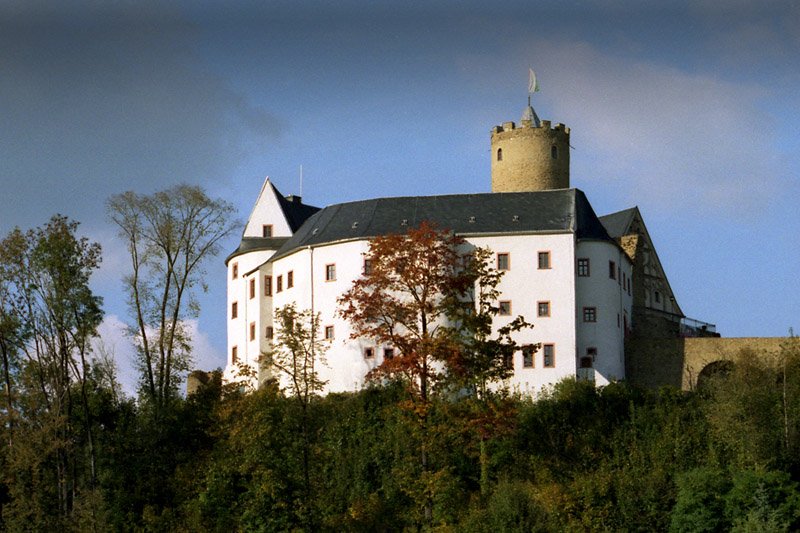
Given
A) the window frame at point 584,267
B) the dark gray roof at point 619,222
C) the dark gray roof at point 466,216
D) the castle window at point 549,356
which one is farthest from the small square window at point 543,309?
the dark gray roof at point 619,222

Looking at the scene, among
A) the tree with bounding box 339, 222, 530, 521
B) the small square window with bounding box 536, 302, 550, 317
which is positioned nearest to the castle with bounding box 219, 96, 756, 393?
the small square window with bounding box 536, 302, 550, 317

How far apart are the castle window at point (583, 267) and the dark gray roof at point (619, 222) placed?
8.06 m

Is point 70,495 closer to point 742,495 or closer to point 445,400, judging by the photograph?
point 445,400

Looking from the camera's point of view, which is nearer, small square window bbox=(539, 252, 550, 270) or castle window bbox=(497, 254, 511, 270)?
→ small square window bbox=(539, 252, 550, 270)

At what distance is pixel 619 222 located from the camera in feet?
259

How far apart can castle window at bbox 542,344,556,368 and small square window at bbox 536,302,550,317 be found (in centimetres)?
139

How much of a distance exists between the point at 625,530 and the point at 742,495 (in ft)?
13.6

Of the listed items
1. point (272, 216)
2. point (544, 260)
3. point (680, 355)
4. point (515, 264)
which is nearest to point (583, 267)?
point (544, 260)

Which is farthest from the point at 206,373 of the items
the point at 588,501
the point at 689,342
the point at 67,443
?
the point at 588,501

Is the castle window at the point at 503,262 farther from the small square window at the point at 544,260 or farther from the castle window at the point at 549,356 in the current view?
the castle window at the point at 549,356

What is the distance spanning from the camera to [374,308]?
190 feet

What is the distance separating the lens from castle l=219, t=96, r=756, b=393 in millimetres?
69000

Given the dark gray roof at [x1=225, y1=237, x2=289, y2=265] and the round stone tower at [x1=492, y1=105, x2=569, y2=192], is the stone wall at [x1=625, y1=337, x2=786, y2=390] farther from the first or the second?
the dark gray roof at [x1=225, y1=237, x2=289, y2=265]

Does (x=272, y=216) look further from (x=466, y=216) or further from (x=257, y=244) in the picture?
(x=466, y=216)
